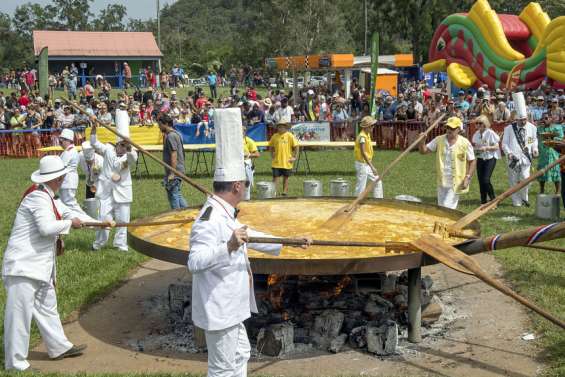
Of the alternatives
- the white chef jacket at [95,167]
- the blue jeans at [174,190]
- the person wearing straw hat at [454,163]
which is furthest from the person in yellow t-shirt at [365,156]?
the white chef jacket at [95,167]

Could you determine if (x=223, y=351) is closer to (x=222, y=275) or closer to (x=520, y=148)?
(x=222, y=275)

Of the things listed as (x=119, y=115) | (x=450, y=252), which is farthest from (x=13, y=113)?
(x=450, y=252)

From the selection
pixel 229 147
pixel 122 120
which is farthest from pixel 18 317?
pixel 122 120

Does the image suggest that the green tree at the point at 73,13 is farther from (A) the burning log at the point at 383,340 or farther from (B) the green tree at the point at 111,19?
(A) the burning log at the point at 383,340

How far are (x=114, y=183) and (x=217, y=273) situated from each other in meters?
6.34

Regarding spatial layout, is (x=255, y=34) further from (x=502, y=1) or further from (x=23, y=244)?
(x=23, y=244)

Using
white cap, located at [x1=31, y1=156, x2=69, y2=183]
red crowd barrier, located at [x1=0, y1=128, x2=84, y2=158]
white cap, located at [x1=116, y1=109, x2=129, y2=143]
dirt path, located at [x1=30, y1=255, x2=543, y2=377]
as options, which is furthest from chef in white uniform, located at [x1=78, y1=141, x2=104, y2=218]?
red crowd barrier, located at [x1=0, y1=128, x2=84, y2=158]

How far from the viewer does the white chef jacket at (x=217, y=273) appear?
474 centimetres

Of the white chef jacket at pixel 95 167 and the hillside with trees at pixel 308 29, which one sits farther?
the hillside with trees at pixel 308 29

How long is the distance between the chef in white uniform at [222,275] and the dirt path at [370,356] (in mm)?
1595

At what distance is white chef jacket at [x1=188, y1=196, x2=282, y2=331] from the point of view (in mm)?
4738

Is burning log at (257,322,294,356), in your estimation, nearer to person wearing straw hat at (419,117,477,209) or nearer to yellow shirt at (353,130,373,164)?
person wearing straw hat at (419,117,477,209)

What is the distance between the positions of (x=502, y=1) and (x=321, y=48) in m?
16.4

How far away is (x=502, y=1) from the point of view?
60688 mm
